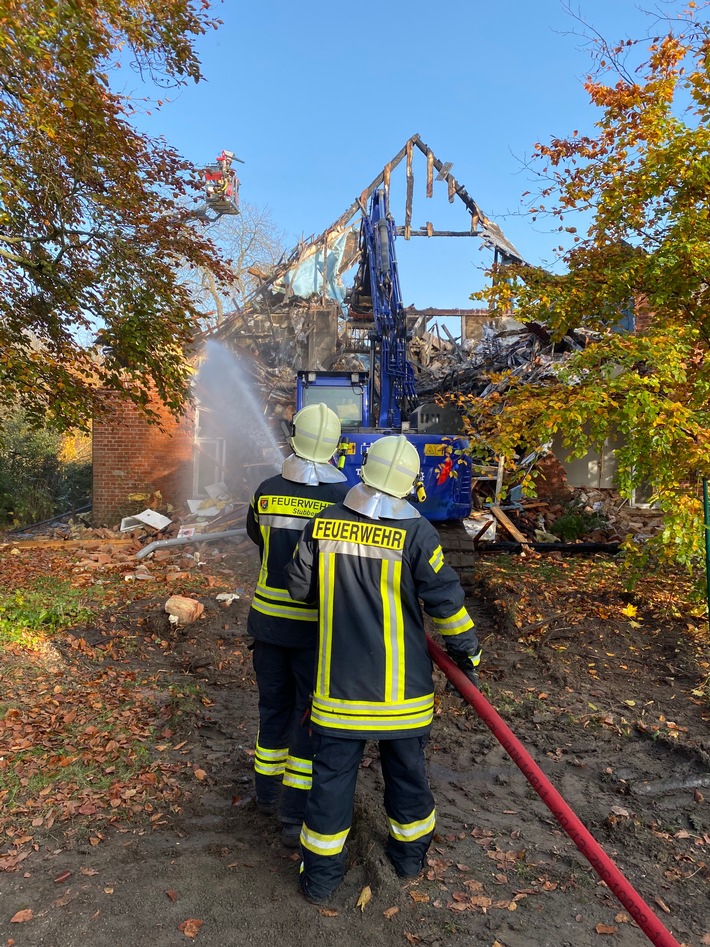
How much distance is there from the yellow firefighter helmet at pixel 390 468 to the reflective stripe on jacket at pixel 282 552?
647 mm

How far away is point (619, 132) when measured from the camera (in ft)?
17.7

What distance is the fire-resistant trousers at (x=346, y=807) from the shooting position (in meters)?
2.74

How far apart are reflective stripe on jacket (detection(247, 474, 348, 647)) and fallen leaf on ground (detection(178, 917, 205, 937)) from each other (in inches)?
46.8

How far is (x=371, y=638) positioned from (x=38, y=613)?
198 inches

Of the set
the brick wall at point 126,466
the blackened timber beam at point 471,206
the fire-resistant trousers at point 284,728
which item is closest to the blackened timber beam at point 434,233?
the blackened timber beam at point 471,206

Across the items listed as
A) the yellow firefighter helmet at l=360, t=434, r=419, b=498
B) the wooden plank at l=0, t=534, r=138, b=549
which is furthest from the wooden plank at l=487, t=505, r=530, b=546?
the yellow firefighter helmet at l=360, t=434, r=419, b=498

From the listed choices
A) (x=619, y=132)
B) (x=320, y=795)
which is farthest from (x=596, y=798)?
(x=619, y=132)

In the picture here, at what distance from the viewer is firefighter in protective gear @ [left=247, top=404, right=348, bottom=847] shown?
10.9ft

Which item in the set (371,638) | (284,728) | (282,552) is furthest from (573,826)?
(282,552)

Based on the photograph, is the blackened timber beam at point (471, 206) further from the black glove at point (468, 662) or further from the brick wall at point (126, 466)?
the black glove at point (468, 662)

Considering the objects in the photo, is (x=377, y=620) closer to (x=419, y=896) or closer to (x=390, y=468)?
(x=390, y=468)

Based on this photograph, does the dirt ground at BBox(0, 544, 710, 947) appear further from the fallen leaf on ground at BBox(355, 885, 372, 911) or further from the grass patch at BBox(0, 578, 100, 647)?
the grass patch at BBox(0, 578, 100, 647)

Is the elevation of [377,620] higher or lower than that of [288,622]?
higher

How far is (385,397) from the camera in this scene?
10.9 meters
